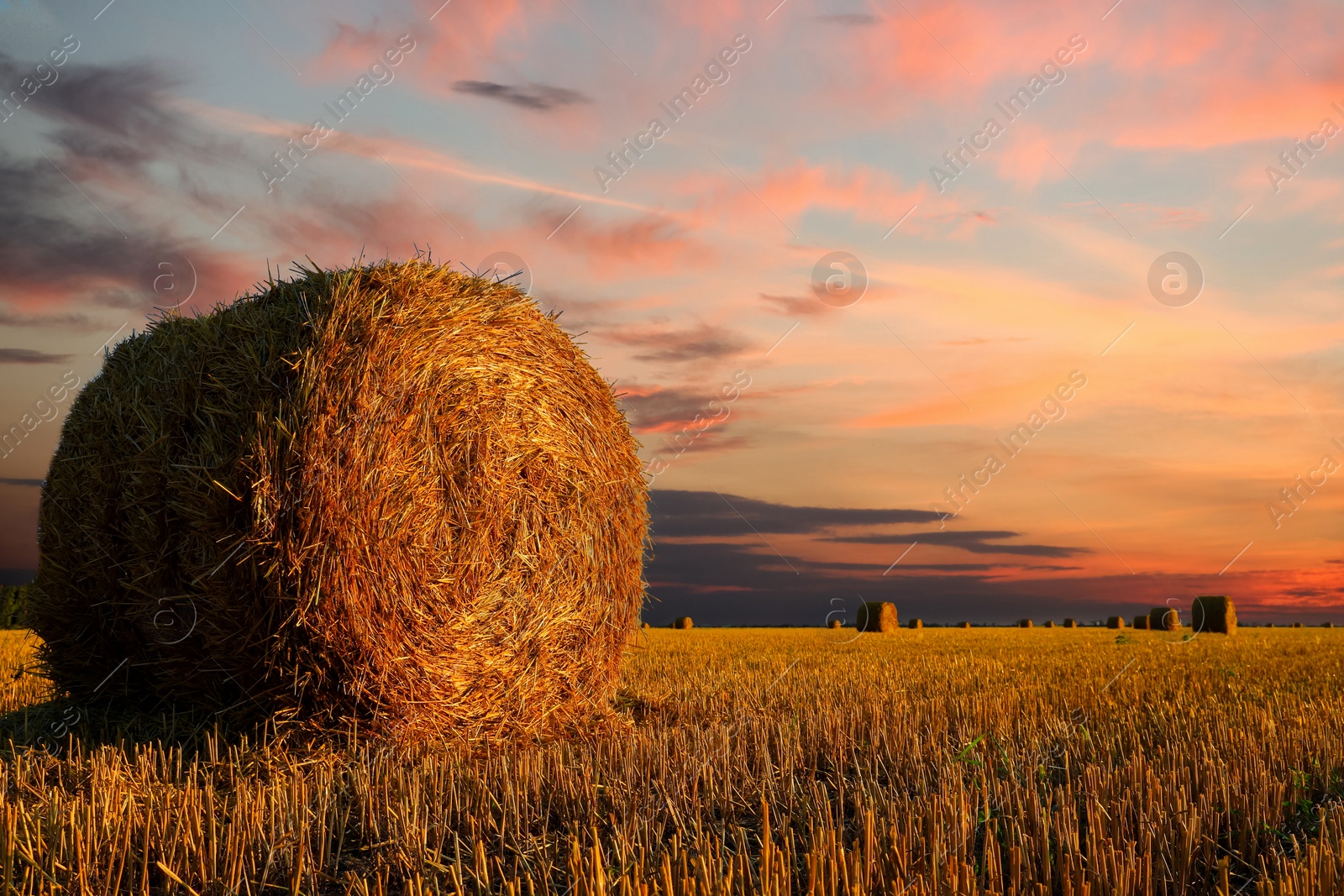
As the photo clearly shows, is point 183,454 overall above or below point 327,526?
above

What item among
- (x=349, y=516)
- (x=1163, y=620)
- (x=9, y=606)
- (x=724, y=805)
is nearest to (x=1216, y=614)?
(x=1163, y=620)

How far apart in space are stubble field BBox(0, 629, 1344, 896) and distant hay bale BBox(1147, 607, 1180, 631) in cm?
2435

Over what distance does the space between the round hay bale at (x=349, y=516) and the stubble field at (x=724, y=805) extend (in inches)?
17.0

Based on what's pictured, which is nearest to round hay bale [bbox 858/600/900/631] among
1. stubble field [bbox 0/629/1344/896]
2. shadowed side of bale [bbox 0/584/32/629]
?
stubble field [bbox 0/629/1344/896]

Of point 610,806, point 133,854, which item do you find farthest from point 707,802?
point 133,854

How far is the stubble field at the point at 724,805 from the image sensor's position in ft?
11.7

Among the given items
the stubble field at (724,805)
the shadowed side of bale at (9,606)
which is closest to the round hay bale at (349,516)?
the stubble field at (724,805)

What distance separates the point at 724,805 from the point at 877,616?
71.3 feet

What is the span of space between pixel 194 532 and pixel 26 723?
266 cm

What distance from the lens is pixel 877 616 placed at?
25391 mm

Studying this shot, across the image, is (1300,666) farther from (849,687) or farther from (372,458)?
(372,458)

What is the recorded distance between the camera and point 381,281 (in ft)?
20.2

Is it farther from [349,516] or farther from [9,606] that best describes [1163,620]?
[9,606]

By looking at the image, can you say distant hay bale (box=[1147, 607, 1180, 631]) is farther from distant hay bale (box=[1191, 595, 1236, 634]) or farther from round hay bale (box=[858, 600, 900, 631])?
round hay bale (box=[858, 600, 900, 631])
